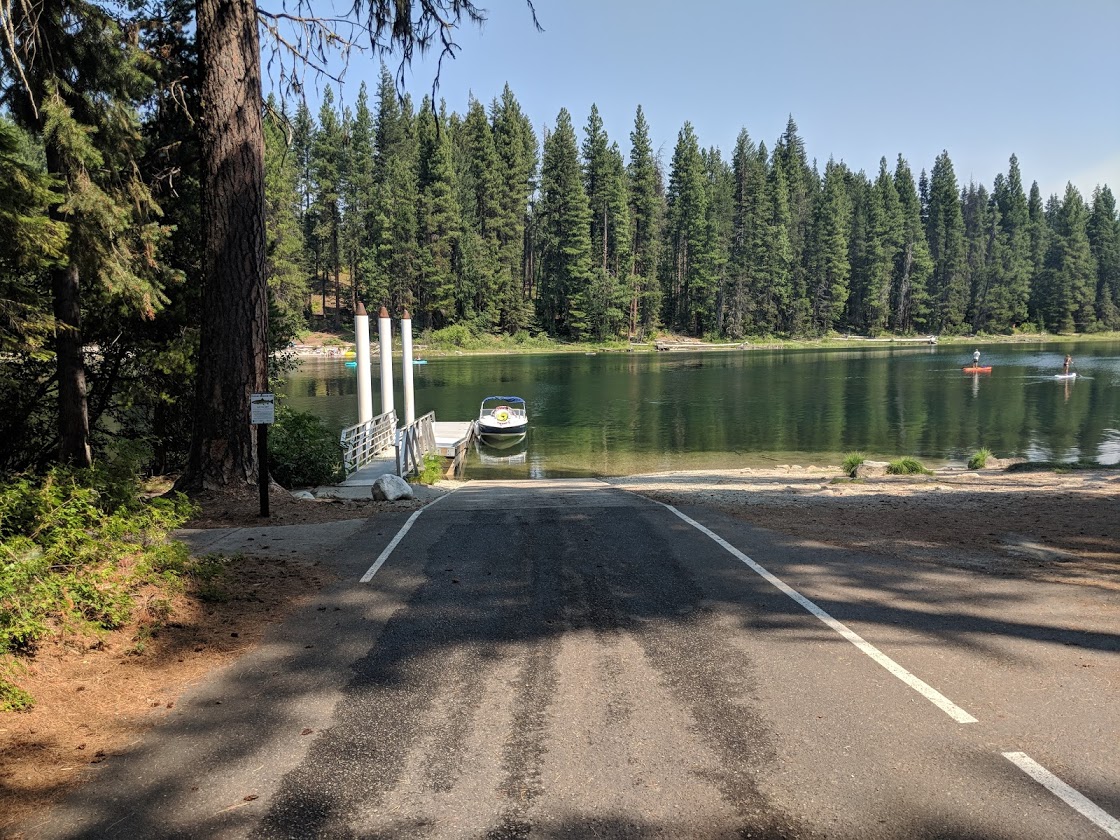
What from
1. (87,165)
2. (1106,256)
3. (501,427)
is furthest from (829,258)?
(87,165)

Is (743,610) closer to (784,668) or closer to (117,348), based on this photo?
(784,668)

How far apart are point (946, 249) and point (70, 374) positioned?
396ft

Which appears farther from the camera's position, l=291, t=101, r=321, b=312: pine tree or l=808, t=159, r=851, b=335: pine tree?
l=808, t=159, r=851, b=335: pine tree

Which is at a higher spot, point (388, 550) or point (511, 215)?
point (511, 215)

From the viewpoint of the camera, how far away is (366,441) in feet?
65.6

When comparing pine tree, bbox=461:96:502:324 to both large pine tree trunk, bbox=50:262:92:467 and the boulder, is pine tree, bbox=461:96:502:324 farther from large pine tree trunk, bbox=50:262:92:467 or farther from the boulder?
the boulder

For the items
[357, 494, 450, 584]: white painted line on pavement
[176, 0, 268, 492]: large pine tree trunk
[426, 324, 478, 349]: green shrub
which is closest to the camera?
[357, 494, 450, 584]: white painted line on pavement

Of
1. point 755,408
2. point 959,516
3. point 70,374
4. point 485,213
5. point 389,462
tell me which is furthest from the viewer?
point 485,213

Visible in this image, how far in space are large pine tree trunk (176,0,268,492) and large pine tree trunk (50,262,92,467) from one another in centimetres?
456

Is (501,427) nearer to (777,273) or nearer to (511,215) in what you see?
(511,215)

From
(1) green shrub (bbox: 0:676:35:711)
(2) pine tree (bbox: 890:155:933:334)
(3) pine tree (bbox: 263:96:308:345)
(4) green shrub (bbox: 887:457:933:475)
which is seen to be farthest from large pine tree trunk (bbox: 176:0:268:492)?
(2) pine tree (bbox: 890:155:933:334)

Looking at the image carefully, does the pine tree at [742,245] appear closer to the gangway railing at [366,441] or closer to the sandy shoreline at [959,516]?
the gangway railing at [366,441]

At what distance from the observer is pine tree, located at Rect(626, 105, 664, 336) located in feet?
301

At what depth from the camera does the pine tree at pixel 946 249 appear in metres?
107
